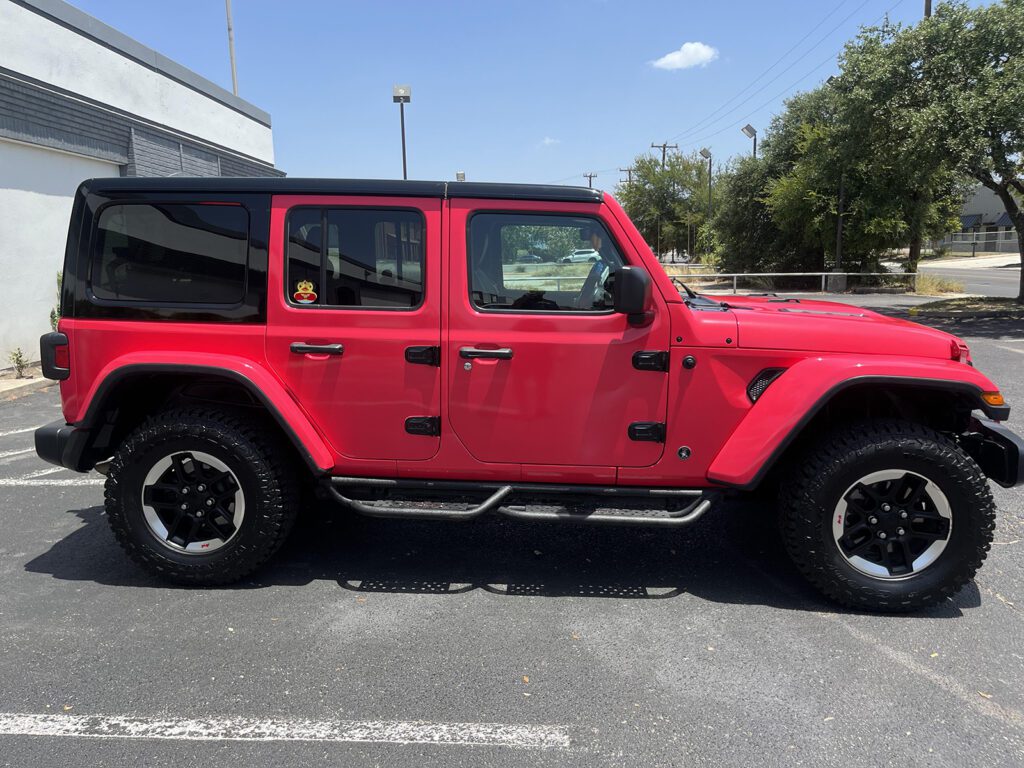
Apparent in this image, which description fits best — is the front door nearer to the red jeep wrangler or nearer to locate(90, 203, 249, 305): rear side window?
the red jeep wrangler

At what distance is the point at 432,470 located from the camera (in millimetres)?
3602

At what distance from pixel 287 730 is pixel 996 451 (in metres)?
3.40

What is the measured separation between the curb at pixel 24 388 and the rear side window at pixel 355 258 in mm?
7143

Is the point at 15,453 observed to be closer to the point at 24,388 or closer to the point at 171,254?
the point at 24,388

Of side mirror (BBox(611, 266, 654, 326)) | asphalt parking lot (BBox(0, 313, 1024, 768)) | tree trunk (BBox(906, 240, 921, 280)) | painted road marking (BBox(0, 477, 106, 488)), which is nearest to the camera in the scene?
asphalt parking lot (BBox(0, 313, 1024, 768))

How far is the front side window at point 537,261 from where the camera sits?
346cm

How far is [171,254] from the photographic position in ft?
11.8

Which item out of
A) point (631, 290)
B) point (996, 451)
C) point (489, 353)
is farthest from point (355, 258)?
point (996, 451)

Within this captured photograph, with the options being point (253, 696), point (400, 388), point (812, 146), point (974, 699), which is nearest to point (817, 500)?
point (974, 699)

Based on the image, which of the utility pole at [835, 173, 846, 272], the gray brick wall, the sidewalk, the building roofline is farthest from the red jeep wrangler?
the sidewalk

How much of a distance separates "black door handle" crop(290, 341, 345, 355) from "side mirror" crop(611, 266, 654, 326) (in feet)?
4.44

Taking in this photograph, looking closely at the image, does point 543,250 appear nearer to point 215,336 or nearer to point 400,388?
point 400,388

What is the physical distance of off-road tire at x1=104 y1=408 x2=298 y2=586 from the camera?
352cm

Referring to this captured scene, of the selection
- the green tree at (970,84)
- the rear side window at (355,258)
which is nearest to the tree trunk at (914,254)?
the green tree at (970,84)
